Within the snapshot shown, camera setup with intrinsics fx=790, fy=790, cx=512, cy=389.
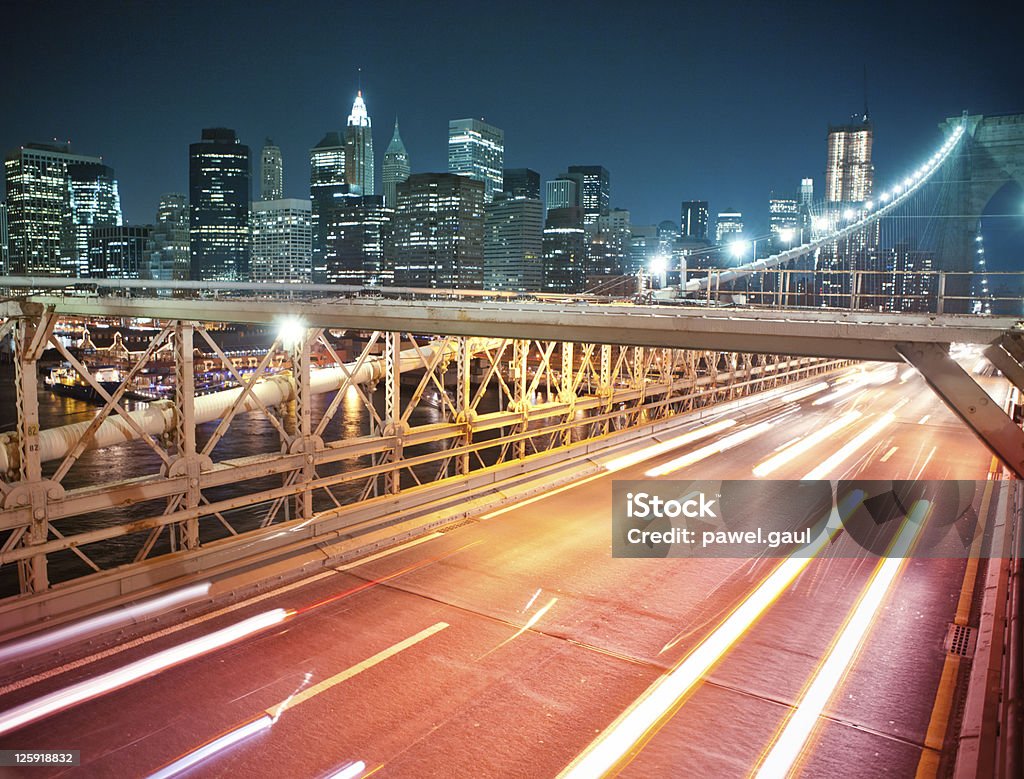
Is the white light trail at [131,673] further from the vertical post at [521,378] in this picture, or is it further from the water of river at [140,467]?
the water of river at [140,467]

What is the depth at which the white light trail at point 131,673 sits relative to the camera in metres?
7.73

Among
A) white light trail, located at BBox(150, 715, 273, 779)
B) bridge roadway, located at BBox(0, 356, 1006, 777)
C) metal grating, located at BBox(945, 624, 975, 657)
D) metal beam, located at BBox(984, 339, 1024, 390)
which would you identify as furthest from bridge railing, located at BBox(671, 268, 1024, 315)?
white light trail, located at BBox(150, 715, 273, 779)

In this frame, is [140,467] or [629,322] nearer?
[629,322]

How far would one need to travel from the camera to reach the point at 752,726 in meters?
7.88

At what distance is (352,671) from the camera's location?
28.8 feet

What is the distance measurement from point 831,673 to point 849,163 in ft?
483

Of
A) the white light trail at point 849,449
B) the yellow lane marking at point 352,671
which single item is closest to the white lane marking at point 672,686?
the yellow lane marking at point 352,671

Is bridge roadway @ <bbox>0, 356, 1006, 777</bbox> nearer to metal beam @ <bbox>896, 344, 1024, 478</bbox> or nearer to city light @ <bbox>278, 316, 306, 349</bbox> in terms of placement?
metal beam @ <bbox>896, 344, 1024, 478</bbox>

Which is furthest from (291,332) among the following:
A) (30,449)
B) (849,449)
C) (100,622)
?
(849,449)

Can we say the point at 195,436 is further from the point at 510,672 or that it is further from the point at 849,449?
the point at 849,449

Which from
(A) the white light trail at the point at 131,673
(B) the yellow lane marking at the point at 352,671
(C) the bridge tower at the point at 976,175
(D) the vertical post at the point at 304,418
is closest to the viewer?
(A) the white light trail at the point at 131,673

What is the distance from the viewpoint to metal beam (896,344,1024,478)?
8.24m

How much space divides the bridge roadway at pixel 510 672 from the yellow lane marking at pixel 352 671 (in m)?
0.04

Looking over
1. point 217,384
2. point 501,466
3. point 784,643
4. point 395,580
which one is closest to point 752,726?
point 784,643
